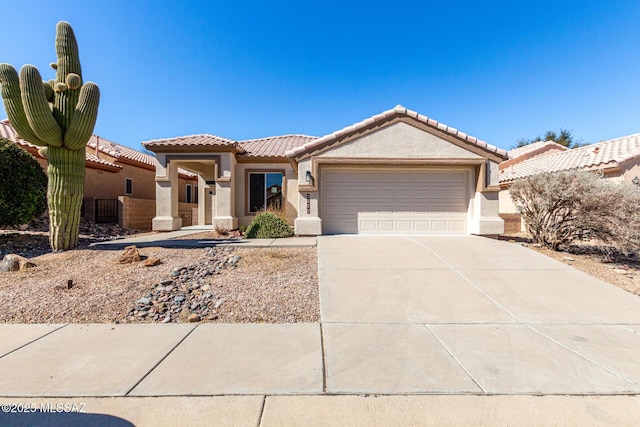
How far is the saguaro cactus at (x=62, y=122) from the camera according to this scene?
22.9ft

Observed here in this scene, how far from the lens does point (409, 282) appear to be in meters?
5.96

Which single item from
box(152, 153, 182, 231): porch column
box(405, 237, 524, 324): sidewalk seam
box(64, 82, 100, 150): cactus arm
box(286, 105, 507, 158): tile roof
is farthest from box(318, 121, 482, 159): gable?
box(152, 153, 182, 231): porch column

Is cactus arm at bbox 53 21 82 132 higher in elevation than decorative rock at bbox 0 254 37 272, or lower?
higher

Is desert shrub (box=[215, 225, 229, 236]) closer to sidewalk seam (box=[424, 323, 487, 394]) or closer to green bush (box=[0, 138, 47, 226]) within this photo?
green bush (box=[0, 138, 47, 226])

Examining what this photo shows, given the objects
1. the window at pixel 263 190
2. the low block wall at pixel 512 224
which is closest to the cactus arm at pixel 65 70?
the window at pixel 263 190

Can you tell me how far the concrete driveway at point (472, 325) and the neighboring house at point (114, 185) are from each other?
12.3m

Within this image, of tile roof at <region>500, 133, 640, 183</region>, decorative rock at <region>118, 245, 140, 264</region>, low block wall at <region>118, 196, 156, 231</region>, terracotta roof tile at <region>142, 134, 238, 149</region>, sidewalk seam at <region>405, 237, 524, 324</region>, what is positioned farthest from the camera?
low block wall at <region>118, 196, 156, 231</region>

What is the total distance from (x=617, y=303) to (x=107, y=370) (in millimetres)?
7904

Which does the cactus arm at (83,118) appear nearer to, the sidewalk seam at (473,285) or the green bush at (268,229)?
the green bush at (268,229)

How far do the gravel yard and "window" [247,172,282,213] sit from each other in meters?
6.79

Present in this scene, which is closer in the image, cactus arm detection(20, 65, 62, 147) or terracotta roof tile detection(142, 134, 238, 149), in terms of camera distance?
cactus arm detection(20, 65, 62, 147)

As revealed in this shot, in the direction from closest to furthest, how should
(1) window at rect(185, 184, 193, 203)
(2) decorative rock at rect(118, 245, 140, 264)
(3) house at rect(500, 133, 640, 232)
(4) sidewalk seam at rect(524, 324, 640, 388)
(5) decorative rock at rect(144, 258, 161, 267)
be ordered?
(4) sidewalk seam at rect(524, 324, 640, 388)
(5) decorative rock at rect(144, 258, 161, 267)
(2) decorative rock at rect(118, 245, 140, 264)
(3) house at rect(500, 133, 640, 232)
(1) window at rect(185, 184, 193, 203)

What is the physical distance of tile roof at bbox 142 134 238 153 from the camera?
12570 mm

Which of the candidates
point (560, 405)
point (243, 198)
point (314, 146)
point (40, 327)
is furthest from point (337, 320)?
point (243, 198)
